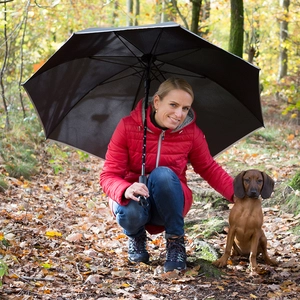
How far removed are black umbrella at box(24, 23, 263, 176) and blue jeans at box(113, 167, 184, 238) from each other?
766 mm

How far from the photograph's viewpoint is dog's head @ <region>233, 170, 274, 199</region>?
3.70m

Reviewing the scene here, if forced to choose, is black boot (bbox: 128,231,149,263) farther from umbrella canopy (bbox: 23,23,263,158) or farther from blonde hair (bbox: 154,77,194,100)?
blonde hair (bbox: 154,77,194,100)

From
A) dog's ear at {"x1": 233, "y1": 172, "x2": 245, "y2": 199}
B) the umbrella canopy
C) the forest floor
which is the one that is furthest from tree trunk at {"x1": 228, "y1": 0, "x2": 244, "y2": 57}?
dog's ear at {"x1": 233, "y1": 172, "x2": 245, "y2": 199}

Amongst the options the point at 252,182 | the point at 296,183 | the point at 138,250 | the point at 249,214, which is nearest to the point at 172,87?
the point at 252,182

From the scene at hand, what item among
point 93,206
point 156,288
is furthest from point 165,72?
point 93,206

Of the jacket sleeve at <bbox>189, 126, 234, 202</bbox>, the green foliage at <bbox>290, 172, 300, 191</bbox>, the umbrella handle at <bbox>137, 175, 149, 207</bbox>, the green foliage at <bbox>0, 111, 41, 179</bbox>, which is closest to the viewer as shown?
the umbrella handle at <bbox>137, 175, 149, 207</bbox>

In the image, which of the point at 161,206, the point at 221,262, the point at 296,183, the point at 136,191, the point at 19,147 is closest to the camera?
the point at 136,191

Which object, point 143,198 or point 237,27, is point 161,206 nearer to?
point 143,198

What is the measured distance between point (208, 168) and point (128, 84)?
1204 millimetres

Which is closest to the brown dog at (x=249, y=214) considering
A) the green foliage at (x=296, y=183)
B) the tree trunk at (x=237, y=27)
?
the green foliage at (x=296, y=183)

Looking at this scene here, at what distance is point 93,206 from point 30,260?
2.72 meters

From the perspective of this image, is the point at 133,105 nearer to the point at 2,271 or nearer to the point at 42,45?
the point at 2,271

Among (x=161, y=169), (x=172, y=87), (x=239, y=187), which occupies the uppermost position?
(x=172, y=87)

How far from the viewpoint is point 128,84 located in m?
4.56
